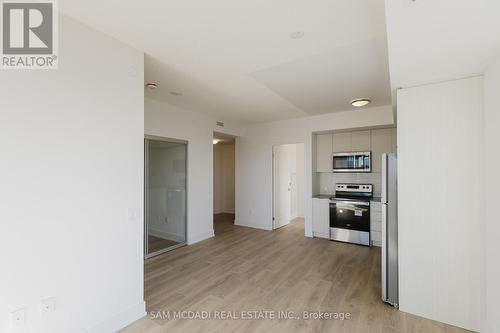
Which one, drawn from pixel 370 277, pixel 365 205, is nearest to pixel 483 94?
pixel 370 277

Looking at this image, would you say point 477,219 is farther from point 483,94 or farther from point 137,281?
point 137,281

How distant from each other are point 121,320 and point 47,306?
0.68 m

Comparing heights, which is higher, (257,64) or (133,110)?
(257,64)

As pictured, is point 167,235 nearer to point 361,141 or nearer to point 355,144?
point 355,144

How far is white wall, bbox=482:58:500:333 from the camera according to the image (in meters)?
1.86

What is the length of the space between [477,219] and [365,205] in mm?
2529

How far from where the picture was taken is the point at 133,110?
7.69ft

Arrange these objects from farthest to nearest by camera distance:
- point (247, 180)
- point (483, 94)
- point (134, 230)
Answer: point (247, 180) < point (134, 230) < point (483, 94)

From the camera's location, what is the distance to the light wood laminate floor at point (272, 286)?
2.26 meters

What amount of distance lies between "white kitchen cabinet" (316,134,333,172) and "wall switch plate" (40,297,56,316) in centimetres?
511

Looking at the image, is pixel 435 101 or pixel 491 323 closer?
pixel 491 323

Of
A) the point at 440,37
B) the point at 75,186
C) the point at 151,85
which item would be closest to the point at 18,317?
Result: the point at 75,186

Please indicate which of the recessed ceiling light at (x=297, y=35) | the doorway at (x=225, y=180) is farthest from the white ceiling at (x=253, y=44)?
the doorway at (x=225, y=180)

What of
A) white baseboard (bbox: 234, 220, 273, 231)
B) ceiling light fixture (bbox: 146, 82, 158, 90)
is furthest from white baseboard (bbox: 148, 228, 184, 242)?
ceiling light fixture (bbox: 146, 82, 158, 90)
